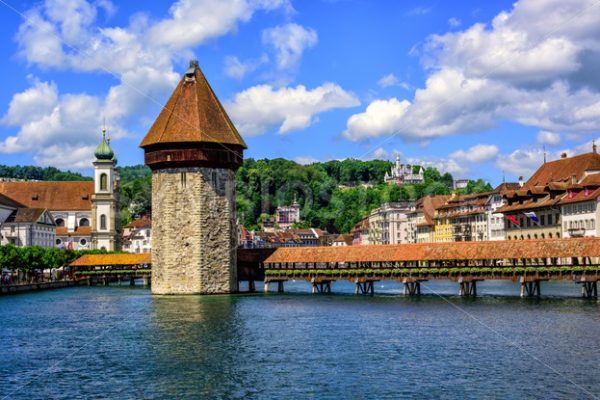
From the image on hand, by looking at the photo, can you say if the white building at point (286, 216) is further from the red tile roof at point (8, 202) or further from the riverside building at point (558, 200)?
the riverside building at point (558, 200)

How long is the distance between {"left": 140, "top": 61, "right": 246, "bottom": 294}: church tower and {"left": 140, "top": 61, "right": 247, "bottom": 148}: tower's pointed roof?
53 mm

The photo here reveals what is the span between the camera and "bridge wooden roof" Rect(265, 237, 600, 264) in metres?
43.7

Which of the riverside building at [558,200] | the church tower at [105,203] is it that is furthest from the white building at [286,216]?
A: the riverside building at [558,200]

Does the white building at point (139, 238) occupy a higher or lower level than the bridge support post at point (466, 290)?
higher

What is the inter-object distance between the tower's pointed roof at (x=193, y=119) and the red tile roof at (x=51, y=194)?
5179 centimetres

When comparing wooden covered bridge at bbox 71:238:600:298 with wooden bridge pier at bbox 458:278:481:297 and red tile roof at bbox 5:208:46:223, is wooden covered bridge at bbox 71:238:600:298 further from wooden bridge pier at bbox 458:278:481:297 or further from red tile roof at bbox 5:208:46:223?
red tile roof at bbox 5:208:46:223

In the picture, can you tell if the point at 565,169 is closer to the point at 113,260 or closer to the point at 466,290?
Result: the point at 466,290

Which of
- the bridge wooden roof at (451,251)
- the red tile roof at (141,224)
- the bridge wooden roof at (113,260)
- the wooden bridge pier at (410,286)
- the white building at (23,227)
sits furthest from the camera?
the red tile roof at (141,224)

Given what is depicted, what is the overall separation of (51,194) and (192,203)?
2260 inches

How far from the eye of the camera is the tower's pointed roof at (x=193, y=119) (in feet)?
154

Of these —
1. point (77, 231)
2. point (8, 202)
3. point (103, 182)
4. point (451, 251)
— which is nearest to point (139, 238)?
point (77, 231)

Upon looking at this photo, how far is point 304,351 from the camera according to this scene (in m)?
25.0

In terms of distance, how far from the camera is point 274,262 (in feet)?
172

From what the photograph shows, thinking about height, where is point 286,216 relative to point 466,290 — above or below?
above
